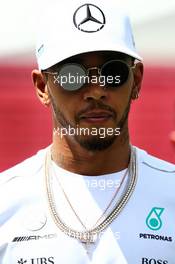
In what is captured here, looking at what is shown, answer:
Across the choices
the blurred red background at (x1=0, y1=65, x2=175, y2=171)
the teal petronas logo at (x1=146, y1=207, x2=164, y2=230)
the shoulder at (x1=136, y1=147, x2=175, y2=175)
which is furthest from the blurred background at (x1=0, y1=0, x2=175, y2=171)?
the teal petronas logo at (x1=146, y1=207, x2=164, y2=230)

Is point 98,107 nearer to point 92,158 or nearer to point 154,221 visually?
point 92,158

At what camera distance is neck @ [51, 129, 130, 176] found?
2.10 metres

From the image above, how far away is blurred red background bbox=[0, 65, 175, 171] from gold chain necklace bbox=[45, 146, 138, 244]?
1712 mm

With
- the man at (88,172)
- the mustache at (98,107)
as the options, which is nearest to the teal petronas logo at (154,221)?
the man at (88,172)

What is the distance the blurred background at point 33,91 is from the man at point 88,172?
1.71 metres

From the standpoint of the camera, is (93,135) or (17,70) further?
(17,70)

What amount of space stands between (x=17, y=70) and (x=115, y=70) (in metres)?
2.10

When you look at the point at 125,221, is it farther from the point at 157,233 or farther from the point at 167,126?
the point at 167,126

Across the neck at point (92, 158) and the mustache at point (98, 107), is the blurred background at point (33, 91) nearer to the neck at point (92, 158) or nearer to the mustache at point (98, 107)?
the neck at point (92, 158)

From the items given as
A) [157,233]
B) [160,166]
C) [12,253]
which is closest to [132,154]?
[160,166]

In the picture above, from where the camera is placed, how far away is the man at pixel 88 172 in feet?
6.59

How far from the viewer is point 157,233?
2.04m
